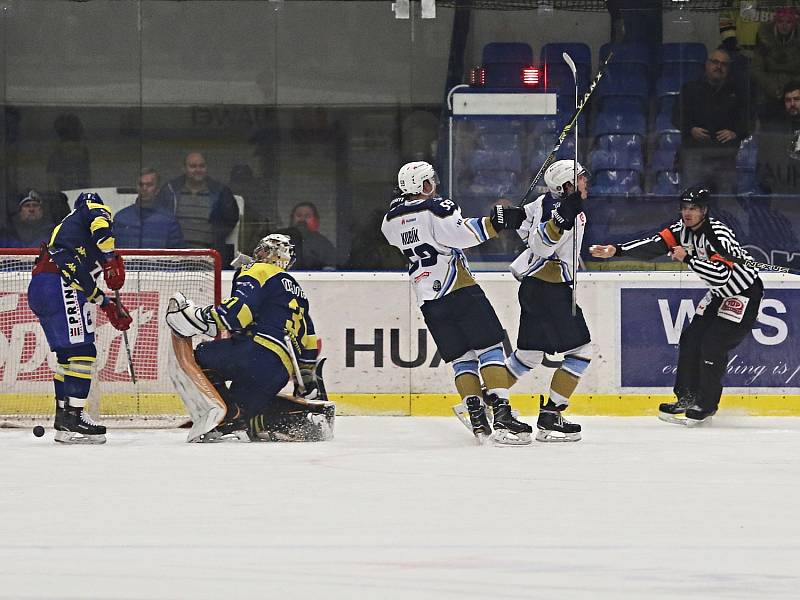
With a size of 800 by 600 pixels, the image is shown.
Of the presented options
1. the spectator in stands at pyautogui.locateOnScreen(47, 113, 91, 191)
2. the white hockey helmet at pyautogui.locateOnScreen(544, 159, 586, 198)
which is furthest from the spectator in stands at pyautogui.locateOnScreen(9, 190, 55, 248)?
the white hockey helmet at pyautogui.locateOnScreen(544, 159, 586, 198)

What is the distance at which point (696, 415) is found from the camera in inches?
316

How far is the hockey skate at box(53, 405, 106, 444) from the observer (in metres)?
7.21

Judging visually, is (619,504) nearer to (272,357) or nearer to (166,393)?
(272,357)

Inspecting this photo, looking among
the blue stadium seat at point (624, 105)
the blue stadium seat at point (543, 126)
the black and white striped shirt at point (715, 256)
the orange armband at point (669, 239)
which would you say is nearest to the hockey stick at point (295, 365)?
the black and white striped shirt at point (715, 256)

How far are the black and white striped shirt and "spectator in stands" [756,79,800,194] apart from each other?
1.41 metres

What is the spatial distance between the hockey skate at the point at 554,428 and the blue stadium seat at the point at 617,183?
7.50 feet

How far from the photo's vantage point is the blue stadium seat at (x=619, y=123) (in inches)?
371

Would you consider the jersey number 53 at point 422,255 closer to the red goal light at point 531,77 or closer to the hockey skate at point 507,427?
the hockey skate at point 507,427

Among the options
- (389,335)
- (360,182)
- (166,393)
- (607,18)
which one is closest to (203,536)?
(166,393)

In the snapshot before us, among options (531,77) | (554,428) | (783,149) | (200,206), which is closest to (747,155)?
(783,149)

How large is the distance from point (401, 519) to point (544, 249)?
269cm

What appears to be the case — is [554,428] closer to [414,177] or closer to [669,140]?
[414,177]

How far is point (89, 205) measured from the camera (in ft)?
23.7

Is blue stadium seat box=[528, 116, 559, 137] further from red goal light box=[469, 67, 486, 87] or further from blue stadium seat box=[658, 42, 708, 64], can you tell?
blue stadium seat box=[658, 42, 708, 64]
